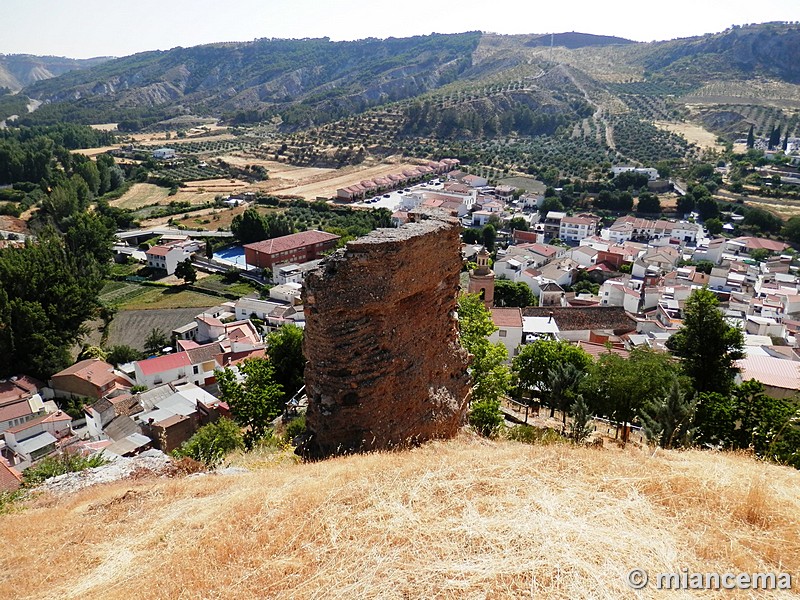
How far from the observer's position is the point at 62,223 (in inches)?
2470

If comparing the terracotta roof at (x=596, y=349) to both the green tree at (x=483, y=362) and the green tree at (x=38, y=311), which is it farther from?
the green tree at (x=38, y=311)

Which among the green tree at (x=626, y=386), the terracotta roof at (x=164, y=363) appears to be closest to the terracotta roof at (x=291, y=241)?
the terracotta roof at (x=164, y=363)

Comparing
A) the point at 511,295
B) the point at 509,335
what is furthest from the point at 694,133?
the point at 509,335

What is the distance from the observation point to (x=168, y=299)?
49.2 m

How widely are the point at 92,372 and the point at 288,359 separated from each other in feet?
44.0

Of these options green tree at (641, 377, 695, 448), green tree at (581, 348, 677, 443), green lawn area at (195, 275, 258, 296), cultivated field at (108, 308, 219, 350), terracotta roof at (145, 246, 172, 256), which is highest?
green tree at (641, 377, 695, 448)

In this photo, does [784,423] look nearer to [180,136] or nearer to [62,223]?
[62,223]

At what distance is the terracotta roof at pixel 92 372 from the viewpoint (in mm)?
29938

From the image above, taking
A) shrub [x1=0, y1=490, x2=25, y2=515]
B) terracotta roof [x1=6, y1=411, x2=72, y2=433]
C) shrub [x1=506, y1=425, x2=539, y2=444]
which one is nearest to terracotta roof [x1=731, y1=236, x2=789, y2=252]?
shrub [x1=506, y1=425, x2=539, y2=444]

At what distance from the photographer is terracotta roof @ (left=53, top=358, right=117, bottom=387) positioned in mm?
29938

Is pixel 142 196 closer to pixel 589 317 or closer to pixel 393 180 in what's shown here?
pixel 393 180

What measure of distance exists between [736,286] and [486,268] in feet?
83.2

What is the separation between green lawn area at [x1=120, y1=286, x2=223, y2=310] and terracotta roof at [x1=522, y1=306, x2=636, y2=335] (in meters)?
28.0

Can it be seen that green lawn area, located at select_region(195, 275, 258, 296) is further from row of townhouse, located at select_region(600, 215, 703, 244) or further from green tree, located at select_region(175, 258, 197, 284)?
row of townhouse, located at select_region(600, 215, 703, 244)
